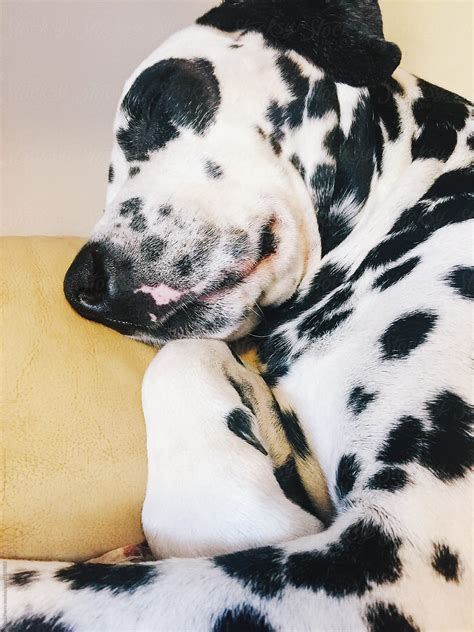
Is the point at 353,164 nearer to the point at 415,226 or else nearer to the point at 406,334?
the point at 415,226

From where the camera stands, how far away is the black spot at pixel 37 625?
0.79 meters

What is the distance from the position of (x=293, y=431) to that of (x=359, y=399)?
199 millimetres

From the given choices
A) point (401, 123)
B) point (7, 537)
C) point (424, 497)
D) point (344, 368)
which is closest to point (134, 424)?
point (7, 537)

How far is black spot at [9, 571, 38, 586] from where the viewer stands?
0.86 m

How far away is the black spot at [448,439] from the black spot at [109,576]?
42cm

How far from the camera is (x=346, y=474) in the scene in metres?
1.03

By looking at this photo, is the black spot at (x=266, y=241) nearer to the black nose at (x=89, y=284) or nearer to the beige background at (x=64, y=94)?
the black nose at (x=89, y=284)

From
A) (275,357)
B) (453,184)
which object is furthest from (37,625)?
(453,184)

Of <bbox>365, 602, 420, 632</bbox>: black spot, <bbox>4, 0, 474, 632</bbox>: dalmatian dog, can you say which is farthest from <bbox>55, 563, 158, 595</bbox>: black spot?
<bbox>365, 602, 420, 632</bbox>: black spot

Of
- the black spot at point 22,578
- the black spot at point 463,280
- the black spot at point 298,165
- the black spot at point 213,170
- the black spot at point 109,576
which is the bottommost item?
the black spot at point 22,578

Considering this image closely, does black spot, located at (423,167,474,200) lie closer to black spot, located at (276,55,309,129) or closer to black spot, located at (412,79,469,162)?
black spot, located at (412,79,469,162)

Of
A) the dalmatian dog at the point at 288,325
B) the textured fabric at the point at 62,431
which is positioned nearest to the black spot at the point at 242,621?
the dalmatian dog at the point at 288,325

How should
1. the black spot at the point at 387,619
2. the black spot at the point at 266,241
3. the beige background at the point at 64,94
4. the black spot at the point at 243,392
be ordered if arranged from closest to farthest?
the black spot at the point at 387,619 < the black spot at the point at 243,392 < the black spot at the point at 266,241 < the beige background at the point at 64,94

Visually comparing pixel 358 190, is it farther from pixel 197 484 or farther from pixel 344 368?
pixel 197 484
